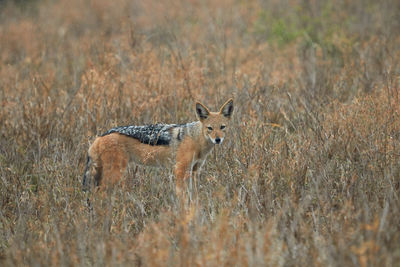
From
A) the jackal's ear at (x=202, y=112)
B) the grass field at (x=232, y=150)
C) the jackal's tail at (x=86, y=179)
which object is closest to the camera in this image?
the grass field at (x=232, y=150)

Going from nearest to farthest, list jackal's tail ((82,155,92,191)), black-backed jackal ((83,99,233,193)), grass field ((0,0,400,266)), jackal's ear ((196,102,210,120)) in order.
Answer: grass field ((0,0,400,266)) → jackal's tail ((82,155,92,191)) → black-backed jackal ((83,99,233,193)) → jackal's ear ((196,102,210,120))

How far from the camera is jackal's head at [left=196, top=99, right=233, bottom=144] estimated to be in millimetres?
5750

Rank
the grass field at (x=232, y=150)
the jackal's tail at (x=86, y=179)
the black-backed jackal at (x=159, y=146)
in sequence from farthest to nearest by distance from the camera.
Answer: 1. the black-backed jackal at (x=159, y=146)
2. the jackal's tail at (x=86, y=179)
3. the grass field at (x=232, y=150)

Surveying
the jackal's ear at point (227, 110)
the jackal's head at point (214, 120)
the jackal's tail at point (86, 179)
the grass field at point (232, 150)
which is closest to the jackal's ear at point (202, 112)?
the jackal's head at point (214, 120)

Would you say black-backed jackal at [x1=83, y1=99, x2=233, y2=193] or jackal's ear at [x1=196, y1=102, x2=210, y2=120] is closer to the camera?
black-backed jackal at [x1=83, y1=99, x2=233, y2=193]

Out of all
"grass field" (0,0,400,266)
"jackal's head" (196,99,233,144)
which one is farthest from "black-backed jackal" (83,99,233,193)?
"grass field" (0,0,400,266)

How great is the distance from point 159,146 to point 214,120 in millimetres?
729

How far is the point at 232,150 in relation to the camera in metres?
6.02

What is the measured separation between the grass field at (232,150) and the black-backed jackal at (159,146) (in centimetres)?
22

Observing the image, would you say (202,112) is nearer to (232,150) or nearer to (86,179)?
(232,150)

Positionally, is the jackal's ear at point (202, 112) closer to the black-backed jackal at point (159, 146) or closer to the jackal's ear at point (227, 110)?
the black-backed jackal at point (159, 146)

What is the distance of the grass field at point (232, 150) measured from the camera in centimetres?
381

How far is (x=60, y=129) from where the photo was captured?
6703 mm

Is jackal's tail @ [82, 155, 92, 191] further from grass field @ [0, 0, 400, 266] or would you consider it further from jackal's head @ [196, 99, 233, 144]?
jackal's head @ [196, 99, 233, 144]
